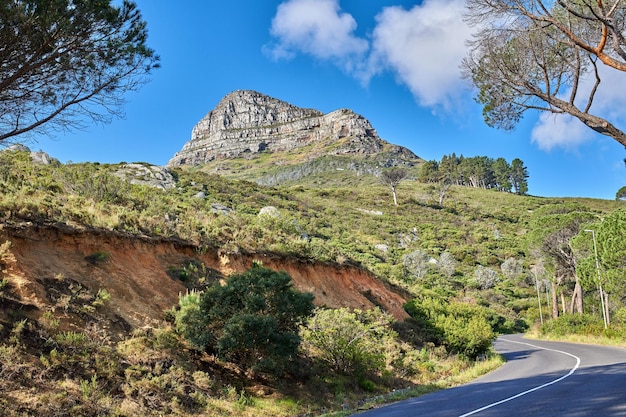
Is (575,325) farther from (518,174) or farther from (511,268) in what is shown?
(518,174)

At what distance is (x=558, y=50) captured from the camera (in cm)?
1145

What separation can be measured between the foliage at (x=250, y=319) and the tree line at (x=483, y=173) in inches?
3959

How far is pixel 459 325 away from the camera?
22.0 m

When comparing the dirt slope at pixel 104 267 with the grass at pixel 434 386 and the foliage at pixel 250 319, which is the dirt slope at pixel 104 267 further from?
the grass at pixel 434 386

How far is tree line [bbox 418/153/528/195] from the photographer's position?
111188 mm

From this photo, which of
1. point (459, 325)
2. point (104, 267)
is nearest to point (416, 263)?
point (459, 325)

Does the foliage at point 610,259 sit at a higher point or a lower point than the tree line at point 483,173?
lower

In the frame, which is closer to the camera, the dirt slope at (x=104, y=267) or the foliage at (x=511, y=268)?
the dirt slope at (x=104, y=267)

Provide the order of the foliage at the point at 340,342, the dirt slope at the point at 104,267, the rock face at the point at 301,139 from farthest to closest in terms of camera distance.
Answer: the rock face at the point at 301,139 → the foliage at the point at 340,342 → the dirt slope at the point at 104,267

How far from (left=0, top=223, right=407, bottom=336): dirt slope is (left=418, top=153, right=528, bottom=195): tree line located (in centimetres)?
9816

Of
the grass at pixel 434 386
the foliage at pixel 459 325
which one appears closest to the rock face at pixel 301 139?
the foliage at pixel 459 325

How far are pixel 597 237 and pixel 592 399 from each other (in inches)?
1015

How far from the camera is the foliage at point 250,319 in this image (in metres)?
10.8

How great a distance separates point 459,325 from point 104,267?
1640 cm
